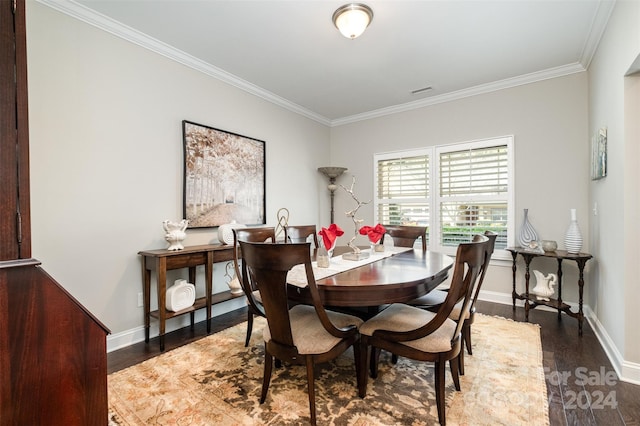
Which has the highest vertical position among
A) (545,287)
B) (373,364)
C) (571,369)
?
(545,287)

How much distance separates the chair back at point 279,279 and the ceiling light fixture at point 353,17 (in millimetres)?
1837

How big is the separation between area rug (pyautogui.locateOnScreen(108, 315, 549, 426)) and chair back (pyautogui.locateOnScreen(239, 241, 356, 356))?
426mm

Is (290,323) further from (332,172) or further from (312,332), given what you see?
(332,172)

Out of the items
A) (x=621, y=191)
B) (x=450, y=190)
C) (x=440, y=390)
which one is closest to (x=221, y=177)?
(x=440, y=390)

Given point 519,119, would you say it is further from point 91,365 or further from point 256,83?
point 91,365

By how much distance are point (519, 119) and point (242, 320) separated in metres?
3.97

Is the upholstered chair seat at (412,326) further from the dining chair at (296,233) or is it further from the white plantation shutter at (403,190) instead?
the white plantation shutter at (403,190)

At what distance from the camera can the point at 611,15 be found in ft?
7.47

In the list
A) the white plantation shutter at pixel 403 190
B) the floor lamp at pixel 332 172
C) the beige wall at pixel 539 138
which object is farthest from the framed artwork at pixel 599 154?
the floor lamp at pixel 332 172

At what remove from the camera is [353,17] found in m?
2.25

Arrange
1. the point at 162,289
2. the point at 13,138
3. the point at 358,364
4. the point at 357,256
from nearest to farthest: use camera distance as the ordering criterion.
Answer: the point at 13,138 < the point at 358,364 < the point at 357,256 < the point at 162,289

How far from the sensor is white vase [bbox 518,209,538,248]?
11.0 ft

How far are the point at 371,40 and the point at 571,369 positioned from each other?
308cm

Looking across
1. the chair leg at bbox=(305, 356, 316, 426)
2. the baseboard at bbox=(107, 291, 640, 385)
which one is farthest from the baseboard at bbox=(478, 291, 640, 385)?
the chair leg at bbox=(305, 356, 316, 426)
